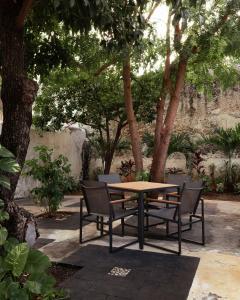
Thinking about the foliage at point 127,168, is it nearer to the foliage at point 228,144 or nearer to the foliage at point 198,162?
the foliage at point 198,162

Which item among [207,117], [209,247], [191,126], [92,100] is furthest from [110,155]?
[209,247]

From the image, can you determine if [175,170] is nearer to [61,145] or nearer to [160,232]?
[61,145]

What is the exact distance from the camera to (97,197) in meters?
4.03

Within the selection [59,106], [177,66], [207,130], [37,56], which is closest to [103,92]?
[59,106]

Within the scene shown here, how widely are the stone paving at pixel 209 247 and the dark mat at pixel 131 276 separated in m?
0.13

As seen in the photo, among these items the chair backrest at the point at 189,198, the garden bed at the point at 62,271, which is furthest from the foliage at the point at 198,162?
the garden bed at the point at 62,271

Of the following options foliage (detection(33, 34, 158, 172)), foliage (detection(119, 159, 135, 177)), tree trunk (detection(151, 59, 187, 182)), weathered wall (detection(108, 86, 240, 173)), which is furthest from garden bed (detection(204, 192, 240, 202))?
foliage (detection(33, 34, 158, 172))

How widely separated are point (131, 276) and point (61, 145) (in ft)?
23.7

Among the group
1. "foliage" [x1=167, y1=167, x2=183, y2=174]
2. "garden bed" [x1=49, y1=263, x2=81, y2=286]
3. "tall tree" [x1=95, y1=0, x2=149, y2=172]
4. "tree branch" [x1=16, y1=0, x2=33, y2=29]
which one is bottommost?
"garden bed" [x1=49, y1=263, x2=81, y2=286]

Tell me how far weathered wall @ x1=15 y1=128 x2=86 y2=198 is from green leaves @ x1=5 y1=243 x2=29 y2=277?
261 inches

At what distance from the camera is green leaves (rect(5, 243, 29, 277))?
Result: 6.15 ft

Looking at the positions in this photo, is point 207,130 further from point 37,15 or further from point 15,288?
point 15,288

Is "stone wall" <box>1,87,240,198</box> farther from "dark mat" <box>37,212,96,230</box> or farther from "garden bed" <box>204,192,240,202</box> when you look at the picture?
"dark mat" <box>37,212,96,230</box>

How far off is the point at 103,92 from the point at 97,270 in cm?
665
